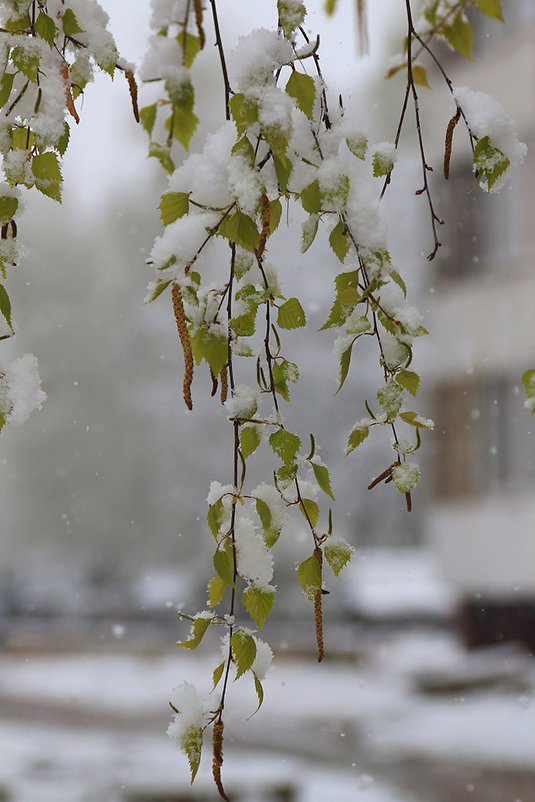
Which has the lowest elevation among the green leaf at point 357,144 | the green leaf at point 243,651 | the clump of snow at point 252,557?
the green leaf at point 243,651

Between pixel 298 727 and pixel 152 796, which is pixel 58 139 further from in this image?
pixel 298 727

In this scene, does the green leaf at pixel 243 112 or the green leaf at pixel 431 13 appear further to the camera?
the green leaf at pixel 431 13

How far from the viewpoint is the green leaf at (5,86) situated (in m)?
0.55

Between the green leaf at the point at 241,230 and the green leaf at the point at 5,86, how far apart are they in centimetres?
17

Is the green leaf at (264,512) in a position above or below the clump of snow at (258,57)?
below

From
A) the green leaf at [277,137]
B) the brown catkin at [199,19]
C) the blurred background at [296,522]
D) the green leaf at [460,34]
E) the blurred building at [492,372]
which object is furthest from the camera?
the blurred building at [492,372]

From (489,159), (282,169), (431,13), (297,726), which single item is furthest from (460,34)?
(297,726)

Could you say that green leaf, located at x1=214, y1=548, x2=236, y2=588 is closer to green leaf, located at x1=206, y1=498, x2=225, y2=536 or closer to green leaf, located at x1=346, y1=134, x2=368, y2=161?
green leaf, located at x1=206, y1=498, x2=225, y2=536

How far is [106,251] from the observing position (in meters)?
7.16

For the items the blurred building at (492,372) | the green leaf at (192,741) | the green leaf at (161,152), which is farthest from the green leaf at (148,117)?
the blurred building at (492,372)

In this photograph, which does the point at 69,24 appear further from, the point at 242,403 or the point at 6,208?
the point at 242,403

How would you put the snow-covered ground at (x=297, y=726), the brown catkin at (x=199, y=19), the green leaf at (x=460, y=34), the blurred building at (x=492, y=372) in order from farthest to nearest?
1. the blurred building at (x=492, y=372)
2. the snow-covered ground at (x=297, y=726)
3. the green leaf at (x=460, y=34)
4. the brown catkin at (x=199, y=19)

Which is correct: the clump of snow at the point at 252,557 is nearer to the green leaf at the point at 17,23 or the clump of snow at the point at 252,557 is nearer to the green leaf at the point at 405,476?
the green leaf at the point at 405,476

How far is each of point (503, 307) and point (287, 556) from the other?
144 inches
